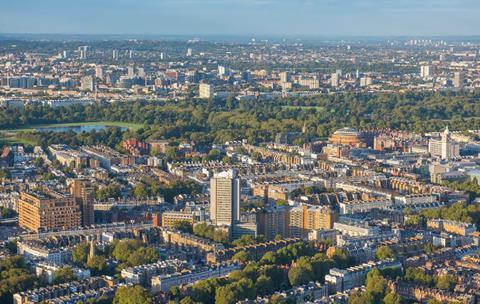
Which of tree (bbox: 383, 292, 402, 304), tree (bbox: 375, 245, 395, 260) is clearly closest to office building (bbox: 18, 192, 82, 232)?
tree (bbox: 375, 245, 395, 260)

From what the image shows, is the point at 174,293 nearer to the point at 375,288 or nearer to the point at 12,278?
the point at 12,278

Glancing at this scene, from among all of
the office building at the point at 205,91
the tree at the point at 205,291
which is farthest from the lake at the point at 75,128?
the tree at the point at 205,291

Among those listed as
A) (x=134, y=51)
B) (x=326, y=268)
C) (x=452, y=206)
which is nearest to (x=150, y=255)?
(x=326, y=268)

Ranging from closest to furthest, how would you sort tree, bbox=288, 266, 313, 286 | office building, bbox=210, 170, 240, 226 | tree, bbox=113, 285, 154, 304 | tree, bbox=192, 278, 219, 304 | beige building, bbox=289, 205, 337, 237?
1. tree, bbox=113, 285, 154, 304
2. tree, bbox=192, 278, 219, 304
3. tree, bbox=288, 266, 313, 286
4. office building, bbox=210, 170, 240, 226
5. beige building, bbox=289, 205, 337, 237

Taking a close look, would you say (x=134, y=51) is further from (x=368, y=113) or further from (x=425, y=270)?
(x=425, y=270)

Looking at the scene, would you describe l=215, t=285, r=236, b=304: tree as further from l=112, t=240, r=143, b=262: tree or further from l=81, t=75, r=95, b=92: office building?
l=81, t=75, r=95, b=92: office building

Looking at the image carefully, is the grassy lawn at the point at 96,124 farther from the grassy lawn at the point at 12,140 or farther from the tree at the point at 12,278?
the tree at the point at 12,278
